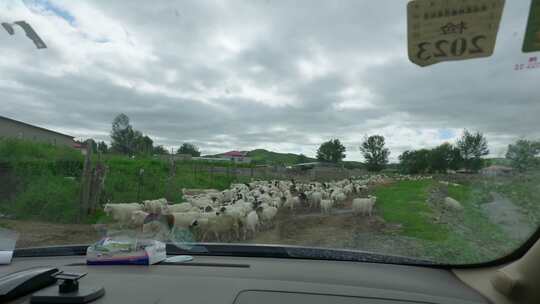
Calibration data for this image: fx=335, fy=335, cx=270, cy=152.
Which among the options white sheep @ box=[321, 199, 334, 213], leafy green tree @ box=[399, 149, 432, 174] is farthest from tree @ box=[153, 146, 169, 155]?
white sheep @ box=[321, 199, 334, 213]

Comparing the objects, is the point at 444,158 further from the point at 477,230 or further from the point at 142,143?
the point at 142,143

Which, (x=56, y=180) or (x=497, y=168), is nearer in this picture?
(x=497, y=168)

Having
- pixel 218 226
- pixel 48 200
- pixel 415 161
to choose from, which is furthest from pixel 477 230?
pixel 48 200

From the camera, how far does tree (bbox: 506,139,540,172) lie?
2039 mm

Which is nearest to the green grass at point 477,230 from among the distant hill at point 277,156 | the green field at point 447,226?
the green field at point 447,226

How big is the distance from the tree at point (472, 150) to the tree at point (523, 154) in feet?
0.80

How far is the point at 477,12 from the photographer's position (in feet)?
5.94

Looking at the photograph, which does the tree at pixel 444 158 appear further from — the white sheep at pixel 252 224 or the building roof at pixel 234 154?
the white sheep at pixel 252 224

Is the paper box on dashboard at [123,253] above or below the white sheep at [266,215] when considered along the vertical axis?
above

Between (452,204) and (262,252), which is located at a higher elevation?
(452,204)

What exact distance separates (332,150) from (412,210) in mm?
1518

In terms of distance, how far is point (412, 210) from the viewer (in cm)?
474

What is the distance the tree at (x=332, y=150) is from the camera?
171 inches

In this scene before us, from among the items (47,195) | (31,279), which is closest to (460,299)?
(31,279)
